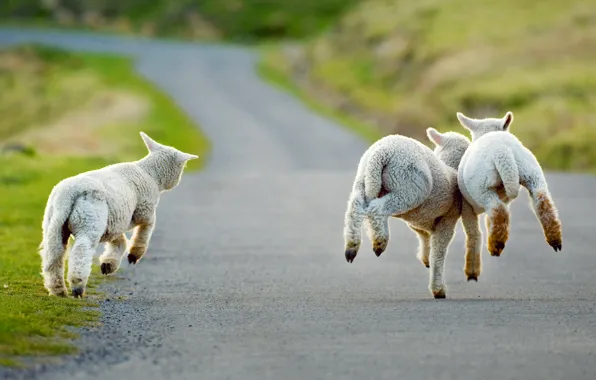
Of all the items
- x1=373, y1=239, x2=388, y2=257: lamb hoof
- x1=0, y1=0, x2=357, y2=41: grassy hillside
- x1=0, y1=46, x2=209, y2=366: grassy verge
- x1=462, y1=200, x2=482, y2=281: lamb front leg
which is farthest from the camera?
x1=0, y1=0, x2=357, y2=41: grassy hillside

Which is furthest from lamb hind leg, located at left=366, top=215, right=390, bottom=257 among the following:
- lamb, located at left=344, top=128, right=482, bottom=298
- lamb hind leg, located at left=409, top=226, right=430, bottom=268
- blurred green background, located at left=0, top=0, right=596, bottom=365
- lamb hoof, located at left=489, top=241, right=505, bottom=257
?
blurred green background, located at left=0, top=0, right=596, bottom=365

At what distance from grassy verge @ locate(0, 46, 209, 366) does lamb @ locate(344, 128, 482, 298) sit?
7.45ft

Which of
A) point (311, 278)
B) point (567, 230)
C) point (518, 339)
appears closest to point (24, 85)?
point (567, 230)

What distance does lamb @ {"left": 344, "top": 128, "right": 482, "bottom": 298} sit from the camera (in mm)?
10344

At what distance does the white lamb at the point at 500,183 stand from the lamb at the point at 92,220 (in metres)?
2.74

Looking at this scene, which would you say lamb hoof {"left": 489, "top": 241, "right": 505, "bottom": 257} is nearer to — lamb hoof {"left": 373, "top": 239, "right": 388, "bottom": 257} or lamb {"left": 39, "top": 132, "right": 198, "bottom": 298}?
lamb hoof {"left": 373, "top": 239, "right": 388, "bottom": 257}

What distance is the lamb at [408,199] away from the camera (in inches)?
407

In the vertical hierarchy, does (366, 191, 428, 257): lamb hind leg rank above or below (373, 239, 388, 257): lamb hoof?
above

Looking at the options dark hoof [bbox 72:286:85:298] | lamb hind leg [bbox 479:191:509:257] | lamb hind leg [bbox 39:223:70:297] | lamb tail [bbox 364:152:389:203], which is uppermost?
lamb tail [bbox 364:152:389:203]

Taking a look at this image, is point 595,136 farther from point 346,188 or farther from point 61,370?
point 61,370

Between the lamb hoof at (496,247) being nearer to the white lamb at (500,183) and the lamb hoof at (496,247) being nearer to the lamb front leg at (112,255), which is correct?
the white lamb at (500,183)

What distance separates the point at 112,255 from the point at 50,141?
1913 cm

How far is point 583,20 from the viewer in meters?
38.4

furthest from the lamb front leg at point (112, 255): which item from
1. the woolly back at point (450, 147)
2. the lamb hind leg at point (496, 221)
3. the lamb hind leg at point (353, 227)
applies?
the lamb hind leg at point (496, 221)
